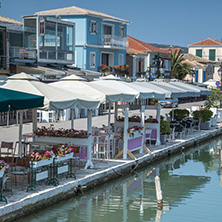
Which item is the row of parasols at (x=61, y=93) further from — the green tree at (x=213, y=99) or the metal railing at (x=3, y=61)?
the green tree at (x=213, y=99)

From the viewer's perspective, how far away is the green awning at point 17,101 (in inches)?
407

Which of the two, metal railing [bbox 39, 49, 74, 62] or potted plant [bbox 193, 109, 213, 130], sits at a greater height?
metal railing [bbox 39, 49, 74, 62]

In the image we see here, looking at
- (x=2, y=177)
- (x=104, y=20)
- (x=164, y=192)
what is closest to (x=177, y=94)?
(x=164, y=192)

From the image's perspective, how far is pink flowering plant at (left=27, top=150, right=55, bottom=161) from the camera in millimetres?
11855

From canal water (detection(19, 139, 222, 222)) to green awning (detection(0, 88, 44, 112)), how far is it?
2.52m

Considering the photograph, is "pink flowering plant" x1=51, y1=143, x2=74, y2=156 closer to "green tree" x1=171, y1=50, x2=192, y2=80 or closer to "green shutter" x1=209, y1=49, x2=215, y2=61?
"green tree" x1=171, y1=50, x2=192, y2=80

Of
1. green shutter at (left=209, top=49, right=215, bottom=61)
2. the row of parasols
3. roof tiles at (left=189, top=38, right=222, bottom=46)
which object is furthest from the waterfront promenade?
roof tiles at (left=189, top=38, right=222, bottom=46)

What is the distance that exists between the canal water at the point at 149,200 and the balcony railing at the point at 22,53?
16.3 m

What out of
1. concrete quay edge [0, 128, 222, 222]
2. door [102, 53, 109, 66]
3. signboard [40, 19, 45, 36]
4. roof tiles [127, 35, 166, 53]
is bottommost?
concrete quay edge [0, 128, 222, 222]

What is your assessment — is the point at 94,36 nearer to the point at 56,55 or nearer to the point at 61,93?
the point at 56,55

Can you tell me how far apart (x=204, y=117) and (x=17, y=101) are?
789 inches

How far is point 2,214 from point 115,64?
40.9 meters

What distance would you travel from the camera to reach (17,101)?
10773 millimetres

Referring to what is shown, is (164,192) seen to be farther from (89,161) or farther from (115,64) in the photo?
(115,64)
